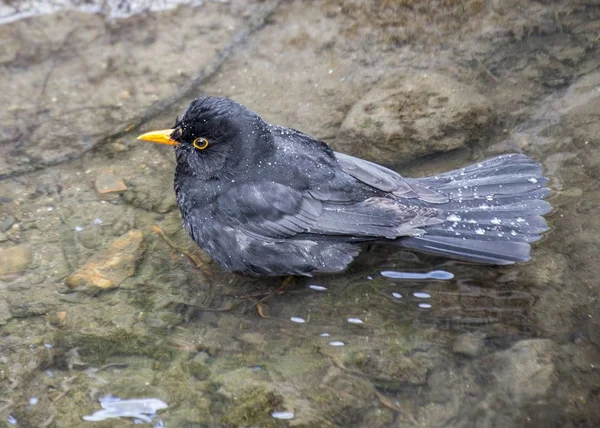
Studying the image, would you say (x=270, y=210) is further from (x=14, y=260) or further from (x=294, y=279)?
(x=14, y=260)

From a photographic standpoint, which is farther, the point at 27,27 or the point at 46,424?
the point at 27,27

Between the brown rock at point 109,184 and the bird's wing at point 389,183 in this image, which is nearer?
the bird's wing at point 389,183

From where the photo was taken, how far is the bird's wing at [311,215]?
4906mm

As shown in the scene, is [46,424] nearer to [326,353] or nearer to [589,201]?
[326,353]

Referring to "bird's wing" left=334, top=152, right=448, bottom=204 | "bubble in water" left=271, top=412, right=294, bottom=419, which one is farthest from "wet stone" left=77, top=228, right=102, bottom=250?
"bubble in water" left=271, top=412, right=294, bottom=419

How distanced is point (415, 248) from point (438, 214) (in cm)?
30

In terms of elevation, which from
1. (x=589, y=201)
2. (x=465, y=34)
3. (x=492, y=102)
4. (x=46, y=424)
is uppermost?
(x=465, y=34)

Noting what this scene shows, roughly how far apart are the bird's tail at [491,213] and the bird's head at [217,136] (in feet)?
4.29

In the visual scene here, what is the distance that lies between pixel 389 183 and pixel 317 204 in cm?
57

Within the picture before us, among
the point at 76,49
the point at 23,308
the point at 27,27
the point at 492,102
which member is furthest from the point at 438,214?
the point at 27,27

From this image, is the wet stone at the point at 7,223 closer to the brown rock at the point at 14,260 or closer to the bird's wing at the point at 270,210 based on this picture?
the brown rock at the point at 14,260

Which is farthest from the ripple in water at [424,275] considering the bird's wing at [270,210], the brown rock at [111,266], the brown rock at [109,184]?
the brown rock at [109,184]

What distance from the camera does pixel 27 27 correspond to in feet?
22.9

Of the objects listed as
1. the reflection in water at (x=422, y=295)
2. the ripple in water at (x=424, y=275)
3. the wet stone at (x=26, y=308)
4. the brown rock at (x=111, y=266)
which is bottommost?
the reflection in water at (x=422, y=295)
